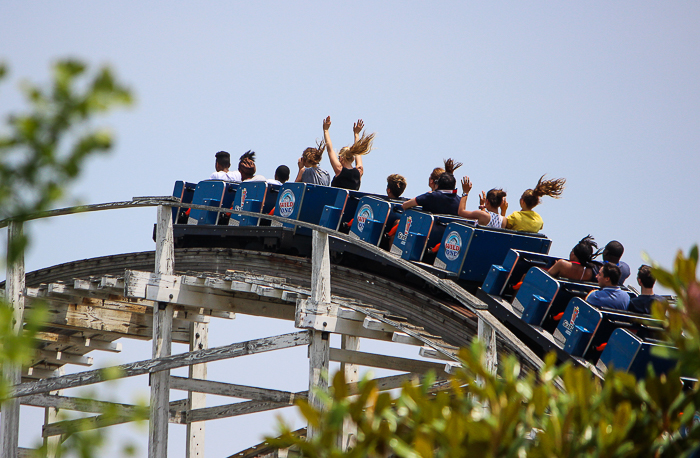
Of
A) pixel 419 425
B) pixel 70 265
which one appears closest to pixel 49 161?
pixel 419 425

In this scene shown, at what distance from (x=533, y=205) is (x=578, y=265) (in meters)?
0.85

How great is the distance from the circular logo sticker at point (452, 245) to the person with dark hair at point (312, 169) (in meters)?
1.98

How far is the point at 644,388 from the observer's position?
187 cm

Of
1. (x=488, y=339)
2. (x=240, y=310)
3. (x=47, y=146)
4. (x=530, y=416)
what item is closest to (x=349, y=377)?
(x=240, y=310)

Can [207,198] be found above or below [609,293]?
below

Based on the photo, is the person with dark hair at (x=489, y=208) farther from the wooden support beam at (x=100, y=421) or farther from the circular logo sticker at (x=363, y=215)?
the wooden support beam at (x=100, y=421)

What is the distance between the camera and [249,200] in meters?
8.19

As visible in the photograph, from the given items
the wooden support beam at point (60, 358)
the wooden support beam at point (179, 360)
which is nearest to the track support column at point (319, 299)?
the wooden support beam at point (179, 360)

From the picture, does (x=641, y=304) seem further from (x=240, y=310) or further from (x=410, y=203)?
(x=240, y=310)

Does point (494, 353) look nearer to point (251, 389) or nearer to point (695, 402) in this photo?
point (251, 389)

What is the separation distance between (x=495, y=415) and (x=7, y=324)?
0.91 m

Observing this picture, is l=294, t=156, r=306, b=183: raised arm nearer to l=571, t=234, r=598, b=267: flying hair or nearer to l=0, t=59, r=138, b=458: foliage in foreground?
l=571, t=234, r=598, b=267: flying hair

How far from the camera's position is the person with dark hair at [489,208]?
6809 mm

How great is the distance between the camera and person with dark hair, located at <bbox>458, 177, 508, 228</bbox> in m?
6.81
